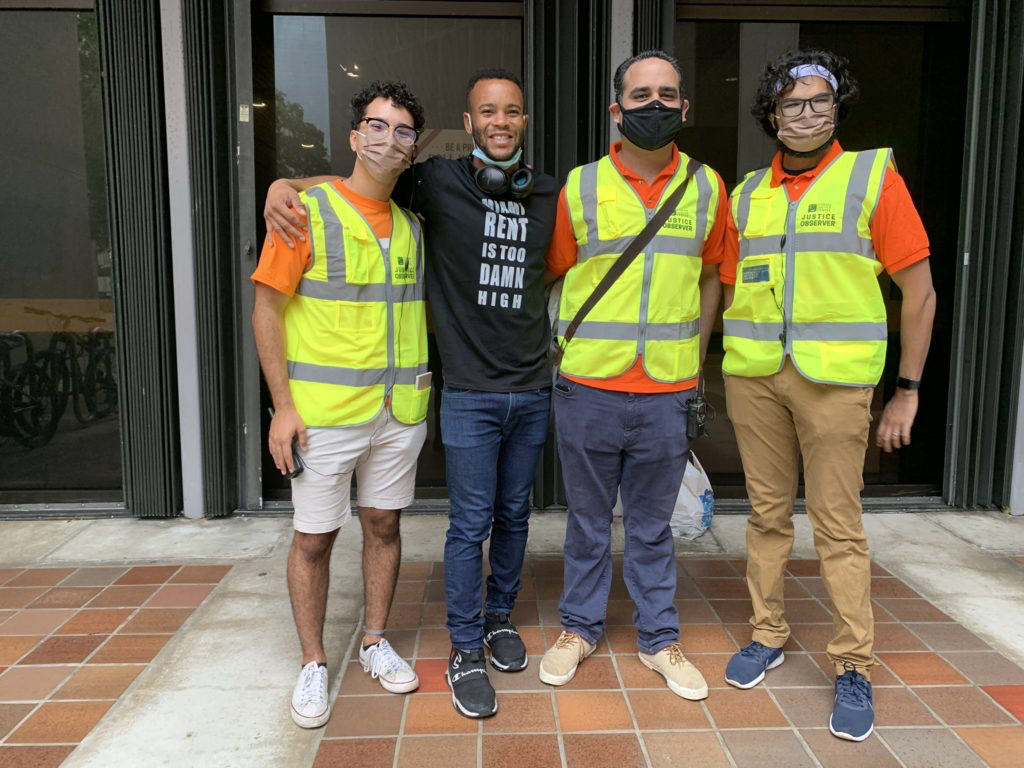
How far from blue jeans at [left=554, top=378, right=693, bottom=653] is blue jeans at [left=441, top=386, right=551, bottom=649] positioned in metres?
0.15

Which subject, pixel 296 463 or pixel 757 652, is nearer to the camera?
pixel 296 463

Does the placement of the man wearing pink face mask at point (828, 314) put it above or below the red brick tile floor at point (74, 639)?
above

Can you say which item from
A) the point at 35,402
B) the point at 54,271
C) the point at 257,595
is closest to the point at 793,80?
the point at 257,595

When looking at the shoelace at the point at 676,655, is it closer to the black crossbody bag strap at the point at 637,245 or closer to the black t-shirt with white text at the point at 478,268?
the black t-shirt with white text at the point at 478,268

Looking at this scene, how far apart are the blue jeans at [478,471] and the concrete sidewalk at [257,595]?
612mm

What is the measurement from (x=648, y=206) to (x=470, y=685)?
1785mm

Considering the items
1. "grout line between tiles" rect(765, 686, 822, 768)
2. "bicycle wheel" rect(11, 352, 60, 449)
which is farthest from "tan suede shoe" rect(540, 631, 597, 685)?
"bicycle wheel" rect(11, 352, 60, 449)

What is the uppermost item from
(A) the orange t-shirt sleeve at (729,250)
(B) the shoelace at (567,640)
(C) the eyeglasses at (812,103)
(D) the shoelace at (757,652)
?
(C) the eyeglasses at (812,103)

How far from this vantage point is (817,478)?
8.61 ft

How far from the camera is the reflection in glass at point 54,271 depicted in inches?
180

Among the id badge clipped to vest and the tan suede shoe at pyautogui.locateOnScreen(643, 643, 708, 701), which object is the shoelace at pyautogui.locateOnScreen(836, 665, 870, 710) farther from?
the id badge clipped to vest

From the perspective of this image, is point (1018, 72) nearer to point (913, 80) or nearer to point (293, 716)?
point (913, 80)

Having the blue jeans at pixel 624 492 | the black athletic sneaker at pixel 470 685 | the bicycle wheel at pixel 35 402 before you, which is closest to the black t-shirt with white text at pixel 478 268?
the blue jeans at pixel 624 492

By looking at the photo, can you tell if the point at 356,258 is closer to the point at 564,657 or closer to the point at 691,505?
the point at 564,657
